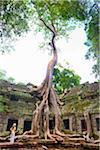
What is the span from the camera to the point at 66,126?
61.3ft

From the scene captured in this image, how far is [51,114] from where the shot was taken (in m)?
17.4

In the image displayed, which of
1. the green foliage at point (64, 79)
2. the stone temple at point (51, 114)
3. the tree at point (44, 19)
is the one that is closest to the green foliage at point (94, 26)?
the tree at point (44, 19)

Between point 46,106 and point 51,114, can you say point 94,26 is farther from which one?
point 51,114

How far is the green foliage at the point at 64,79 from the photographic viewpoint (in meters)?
25.4

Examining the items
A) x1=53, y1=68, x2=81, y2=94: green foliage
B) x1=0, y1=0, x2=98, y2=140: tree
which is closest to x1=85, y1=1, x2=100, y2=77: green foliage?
x1=0, y1=0, x2=98, y2=140: tree

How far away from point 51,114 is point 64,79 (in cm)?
926

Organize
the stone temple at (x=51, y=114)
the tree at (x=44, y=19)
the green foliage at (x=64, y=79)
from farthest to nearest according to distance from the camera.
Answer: the green foliage at (x=64, y=79), the stone temple at (x=51, y=114), the tree at (x=44, y=19)

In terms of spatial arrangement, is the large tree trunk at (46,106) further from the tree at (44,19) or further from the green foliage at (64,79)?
the green foliage at (64,79)

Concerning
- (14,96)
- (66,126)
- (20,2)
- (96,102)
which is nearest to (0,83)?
(14,96)

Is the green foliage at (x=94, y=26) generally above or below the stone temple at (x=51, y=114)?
above

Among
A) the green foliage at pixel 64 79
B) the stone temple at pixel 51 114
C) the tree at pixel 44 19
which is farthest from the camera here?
the green foliage at pixel 64 79

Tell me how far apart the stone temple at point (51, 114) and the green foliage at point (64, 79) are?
638 centimetres

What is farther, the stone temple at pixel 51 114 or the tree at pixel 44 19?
the stone temple at pixel 51 114

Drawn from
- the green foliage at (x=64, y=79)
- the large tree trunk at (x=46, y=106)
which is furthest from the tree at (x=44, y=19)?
the green foliage at (x=64, y=79)
